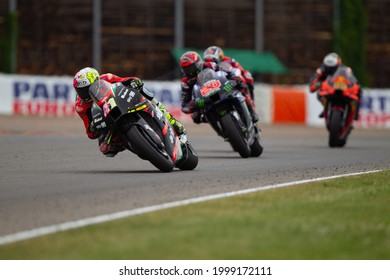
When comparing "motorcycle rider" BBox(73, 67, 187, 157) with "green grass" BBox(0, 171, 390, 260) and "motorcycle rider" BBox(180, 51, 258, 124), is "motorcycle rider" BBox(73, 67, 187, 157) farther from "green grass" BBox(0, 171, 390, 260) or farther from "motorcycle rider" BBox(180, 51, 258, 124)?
"green grass" BBox(0, 171, 390, 260)

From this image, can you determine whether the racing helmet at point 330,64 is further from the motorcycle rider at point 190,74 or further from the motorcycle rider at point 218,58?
the motorcycle rider at point 190,74

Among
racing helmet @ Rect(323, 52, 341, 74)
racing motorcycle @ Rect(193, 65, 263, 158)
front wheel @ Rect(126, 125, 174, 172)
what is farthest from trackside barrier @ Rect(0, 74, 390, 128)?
front wheel @ Rect(126, 125, 174, 172)

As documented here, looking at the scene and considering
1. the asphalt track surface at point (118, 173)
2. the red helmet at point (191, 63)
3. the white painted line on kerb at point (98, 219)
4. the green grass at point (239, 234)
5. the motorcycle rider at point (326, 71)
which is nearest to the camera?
the green grass at point (239, 234)

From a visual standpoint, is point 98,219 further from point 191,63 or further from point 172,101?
point 172,101

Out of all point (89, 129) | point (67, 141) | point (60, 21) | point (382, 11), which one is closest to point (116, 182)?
point (89, 129)

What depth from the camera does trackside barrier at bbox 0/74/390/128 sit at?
115ft

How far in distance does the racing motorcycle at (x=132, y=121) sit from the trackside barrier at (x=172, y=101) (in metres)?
21.3

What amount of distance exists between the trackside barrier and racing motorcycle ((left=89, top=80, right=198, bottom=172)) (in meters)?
21.3

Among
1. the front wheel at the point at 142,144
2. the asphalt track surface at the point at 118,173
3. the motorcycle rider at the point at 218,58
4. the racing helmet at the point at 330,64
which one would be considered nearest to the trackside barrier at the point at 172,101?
the asphalt track surface at the point at 118,173

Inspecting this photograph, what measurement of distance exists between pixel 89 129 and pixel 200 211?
406cm

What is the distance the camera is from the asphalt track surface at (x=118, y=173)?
10.6 metres

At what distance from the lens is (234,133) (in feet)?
57.1

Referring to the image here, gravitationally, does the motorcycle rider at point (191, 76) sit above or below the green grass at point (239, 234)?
below

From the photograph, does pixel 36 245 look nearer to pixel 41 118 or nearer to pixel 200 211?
pixel 200 211
